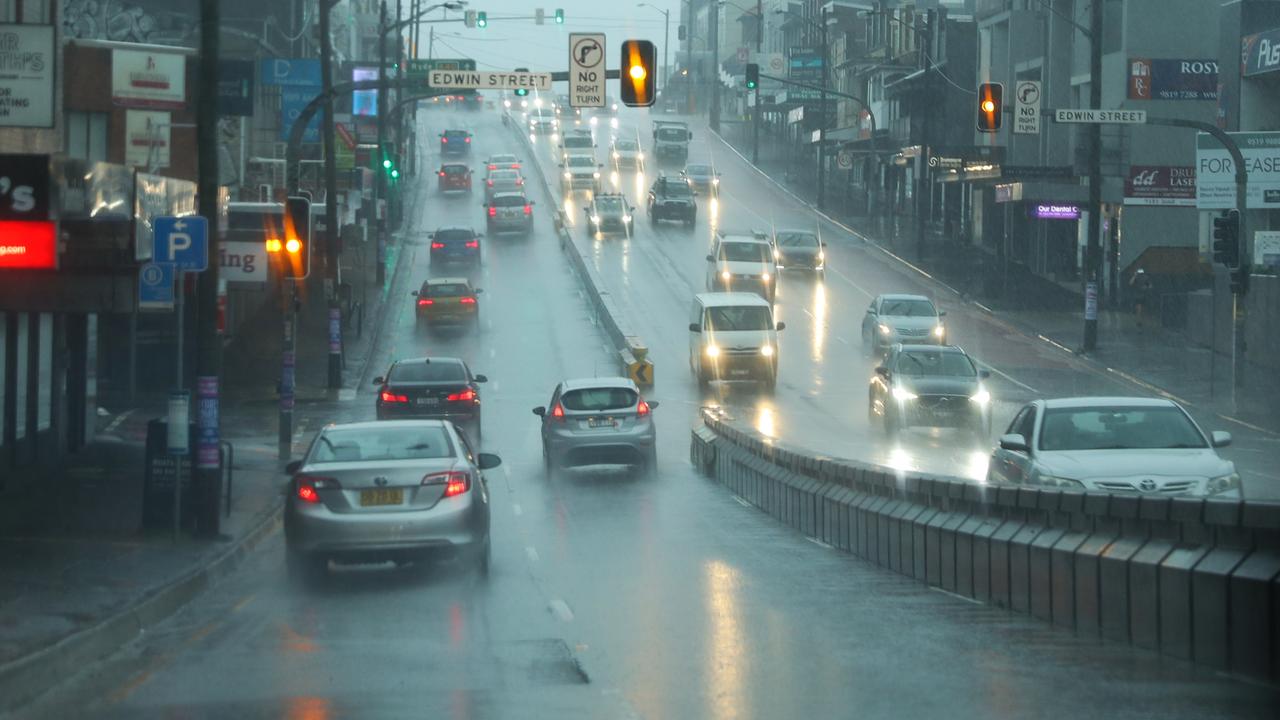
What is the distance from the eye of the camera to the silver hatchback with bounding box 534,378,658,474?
84.6 feet

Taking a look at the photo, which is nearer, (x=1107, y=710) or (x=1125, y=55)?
(x=1107, y=710)

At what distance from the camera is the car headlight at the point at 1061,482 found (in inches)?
601

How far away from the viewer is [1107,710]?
9055mm

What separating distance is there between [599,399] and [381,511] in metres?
11.6

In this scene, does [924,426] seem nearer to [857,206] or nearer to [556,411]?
[556,411]

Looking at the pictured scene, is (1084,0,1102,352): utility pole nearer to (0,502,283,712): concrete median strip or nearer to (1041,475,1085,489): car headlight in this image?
(1041,475,1085,489): car headlight

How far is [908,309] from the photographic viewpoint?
43688 millimetres

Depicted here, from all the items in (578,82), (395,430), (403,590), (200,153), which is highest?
(578,82)

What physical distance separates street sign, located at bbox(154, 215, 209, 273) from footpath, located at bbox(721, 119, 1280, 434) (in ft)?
73.7

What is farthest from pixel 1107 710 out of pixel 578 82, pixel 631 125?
pixel 631 125

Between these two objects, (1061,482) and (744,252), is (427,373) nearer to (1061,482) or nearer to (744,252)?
(1061,482)

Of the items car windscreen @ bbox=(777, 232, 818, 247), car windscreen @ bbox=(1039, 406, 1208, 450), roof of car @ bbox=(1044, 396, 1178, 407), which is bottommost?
car windscreen @ bbox=(1039, 406, 1208, 450)

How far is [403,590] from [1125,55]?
4553 cm

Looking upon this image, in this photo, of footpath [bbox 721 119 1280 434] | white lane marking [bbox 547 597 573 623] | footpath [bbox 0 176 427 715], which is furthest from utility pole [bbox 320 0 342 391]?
white lane marking [bbox 547 597 573 623]
